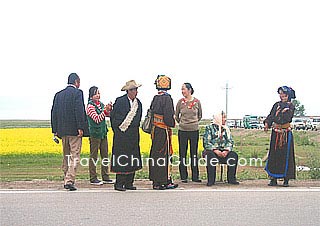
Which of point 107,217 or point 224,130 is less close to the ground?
point 224,130

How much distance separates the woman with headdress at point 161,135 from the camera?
862 centimetres

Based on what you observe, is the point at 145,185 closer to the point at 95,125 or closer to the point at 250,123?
the point at 95,125

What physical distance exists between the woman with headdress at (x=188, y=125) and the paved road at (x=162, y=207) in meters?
1.08

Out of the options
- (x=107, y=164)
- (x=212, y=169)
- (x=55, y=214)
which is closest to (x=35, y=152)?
(x=107, y=164)

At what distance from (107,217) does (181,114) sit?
3.41 metres

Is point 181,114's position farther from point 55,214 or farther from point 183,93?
point 55,214

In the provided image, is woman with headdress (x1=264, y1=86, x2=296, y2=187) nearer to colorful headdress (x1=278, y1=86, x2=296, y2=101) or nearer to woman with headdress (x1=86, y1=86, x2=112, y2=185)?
colorful headdress (x1=278, y1=86, x2=296, y2=101)

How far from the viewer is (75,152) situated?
8.41 m

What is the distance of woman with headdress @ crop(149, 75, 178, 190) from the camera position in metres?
8.62

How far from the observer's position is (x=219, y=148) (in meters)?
9.26

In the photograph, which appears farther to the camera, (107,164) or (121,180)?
(107,164)

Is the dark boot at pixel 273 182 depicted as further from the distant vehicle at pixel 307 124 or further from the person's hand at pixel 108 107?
the distant vehicle at pixel 307 124

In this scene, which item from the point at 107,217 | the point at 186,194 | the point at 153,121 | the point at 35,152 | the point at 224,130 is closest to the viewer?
the point at 107,217

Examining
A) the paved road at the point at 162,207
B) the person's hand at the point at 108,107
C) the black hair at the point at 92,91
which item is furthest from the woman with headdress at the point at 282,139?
the black hair at the point at 92,91
